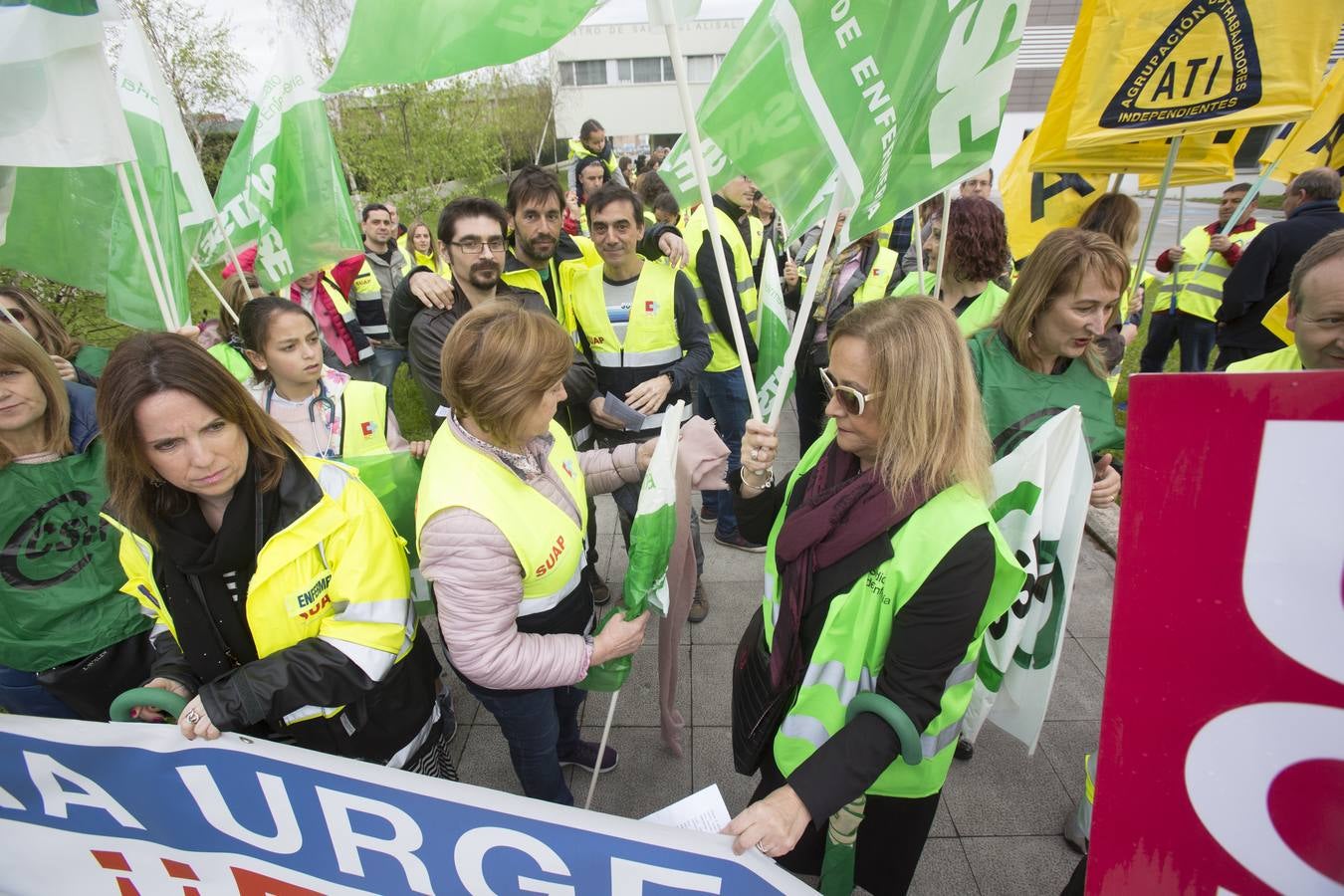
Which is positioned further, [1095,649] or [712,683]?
[1095,649]

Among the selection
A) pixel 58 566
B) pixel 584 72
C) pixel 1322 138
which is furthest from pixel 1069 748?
pixel 584 72

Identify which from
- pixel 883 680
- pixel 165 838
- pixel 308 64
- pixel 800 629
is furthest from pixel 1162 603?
pixel 308 64

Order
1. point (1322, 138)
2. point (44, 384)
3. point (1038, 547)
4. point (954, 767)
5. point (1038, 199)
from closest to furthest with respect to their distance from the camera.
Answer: point (1038, 547) → point (44, 384) → point (954, 767) → point (1038, 199) → point (1322, 138)

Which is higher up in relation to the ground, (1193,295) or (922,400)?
(922,400)

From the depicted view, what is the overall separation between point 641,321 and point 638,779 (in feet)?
7.19

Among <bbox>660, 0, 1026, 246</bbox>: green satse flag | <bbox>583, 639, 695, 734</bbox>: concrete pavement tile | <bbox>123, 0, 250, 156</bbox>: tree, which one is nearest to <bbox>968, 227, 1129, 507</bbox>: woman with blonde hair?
<bbox>660, 0, 1026, 246</bbox>: green satse flag

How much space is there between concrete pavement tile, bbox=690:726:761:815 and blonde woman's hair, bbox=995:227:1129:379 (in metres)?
1.91

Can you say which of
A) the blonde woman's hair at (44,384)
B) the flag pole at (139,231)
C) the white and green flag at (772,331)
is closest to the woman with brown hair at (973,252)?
the white and green flag at (772,331)

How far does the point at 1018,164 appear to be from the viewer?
454 centimetres

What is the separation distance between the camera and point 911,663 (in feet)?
4.94

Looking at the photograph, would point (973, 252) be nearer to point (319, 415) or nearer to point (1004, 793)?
point (1004, 793)

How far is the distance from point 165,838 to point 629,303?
2.76 m

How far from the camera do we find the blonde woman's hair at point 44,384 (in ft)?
7.13

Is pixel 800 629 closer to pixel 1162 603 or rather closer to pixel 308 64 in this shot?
pixel 1162 603
